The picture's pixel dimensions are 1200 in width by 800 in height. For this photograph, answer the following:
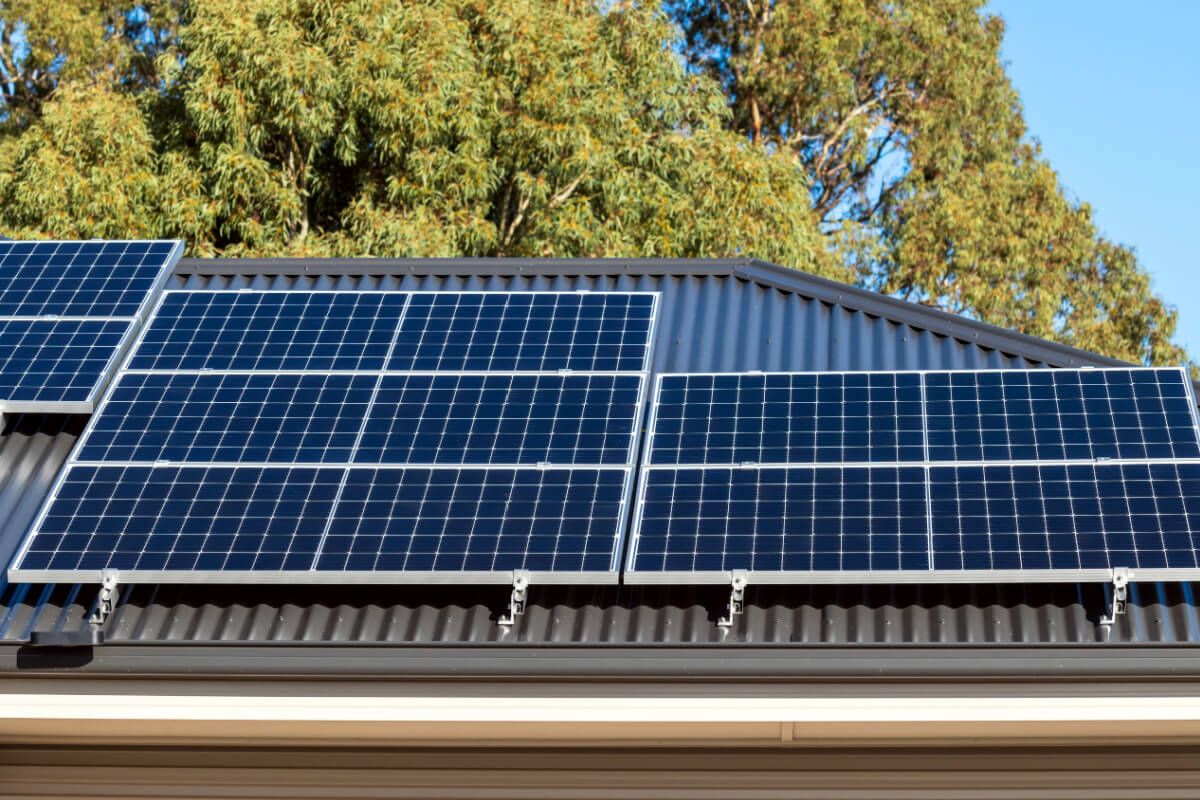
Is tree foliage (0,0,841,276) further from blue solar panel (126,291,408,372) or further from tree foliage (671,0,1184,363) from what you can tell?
blue solar panel (126,291,408,372)

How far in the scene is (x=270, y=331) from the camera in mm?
12156

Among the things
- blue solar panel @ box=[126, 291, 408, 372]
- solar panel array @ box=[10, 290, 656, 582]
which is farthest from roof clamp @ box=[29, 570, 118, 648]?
blue solar panel @ box=[126, 291, 408, 372]

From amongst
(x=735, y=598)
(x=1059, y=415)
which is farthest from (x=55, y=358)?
(x=1059, y=415)

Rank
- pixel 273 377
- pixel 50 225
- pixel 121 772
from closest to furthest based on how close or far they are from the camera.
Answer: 1. pixel 121 772
2. pixel 273 377
3. pixel 50 225

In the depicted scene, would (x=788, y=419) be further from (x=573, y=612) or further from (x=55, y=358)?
(x=55, y=358)

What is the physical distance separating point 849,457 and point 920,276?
3480 cm

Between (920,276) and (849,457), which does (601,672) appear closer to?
(849,457)

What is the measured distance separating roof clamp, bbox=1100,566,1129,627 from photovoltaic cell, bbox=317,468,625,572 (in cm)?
303

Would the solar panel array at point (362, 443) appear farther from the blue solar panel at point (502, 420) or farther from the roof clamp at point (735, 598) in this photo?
the roof clamp at point (735, 598)

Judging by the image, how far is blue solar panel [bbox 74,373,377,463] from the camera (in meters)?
10.4

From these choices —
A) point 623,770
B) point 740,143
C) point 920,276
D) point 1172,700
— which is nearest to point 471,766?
point 623,770

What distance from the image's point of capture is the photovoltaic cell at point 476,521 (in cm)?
923

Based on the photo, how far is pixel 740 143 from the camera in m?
34.9

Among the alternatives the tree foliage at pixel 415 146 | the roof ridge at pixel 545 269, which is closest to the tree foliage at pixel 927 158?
the tree foliage at pixel 415 146
